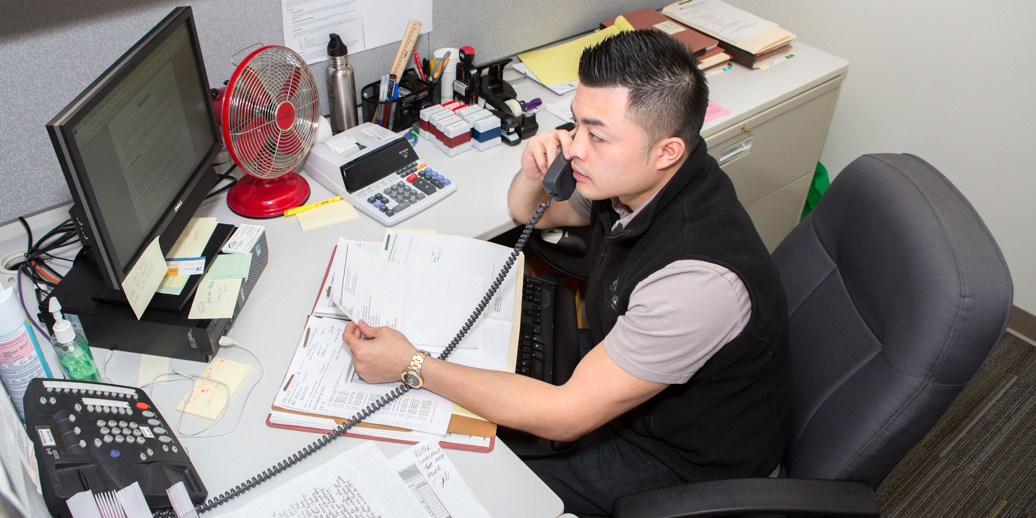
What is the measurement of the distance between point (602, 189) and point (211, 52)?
2.91 ft

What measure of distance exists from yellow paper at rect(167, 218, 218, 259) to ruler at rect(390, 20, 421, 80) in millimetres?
654

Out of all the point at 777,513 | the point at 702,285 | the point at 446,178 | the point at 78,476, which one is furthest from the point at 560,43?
the point at 78,476

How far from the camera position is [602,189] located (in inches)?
44.1

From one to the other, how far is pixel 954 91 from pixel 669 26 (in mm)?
911

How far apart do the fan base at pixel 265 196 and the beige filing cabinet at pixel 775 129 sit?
101 cm

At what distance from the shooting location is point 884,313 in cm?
94

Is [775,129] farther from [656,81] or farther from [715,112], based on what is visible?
[656,81]

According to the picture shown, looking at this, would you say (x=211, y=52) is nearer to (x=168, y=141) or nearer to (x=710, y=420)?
(x=168, y=141)

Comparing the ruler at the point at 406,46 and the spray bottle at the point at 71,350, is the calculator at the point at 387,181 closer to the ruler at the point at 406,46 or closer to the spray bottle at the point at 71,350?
the ruler at the point at 406,46

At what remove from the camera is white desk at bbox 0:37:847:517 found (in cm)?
90

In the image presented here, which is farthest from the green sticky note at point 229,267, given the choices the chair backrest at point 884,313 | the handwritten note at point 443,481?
the chair backrest at point 884,313

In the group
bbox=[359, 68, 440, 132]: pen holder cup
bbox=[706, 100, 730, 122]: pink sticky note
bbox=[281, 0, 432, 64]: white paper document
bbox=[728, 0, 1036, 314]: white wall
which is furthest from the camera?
bbox=[728, 0, 1036, 314]: white wall

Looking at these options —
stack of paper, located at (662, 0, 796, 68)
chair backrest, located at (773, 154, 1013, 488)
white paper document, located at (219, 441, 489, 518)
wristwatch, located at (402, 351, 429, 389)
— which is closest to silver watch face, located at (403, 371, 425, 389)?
wristwatch, located at (402, 351, 429, 389)

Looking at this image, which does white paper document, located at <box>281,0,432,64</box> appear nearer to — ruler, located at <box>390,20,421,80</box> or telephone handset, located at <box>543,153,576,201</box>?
ruler, located at <box>390,20,421,80</box>
